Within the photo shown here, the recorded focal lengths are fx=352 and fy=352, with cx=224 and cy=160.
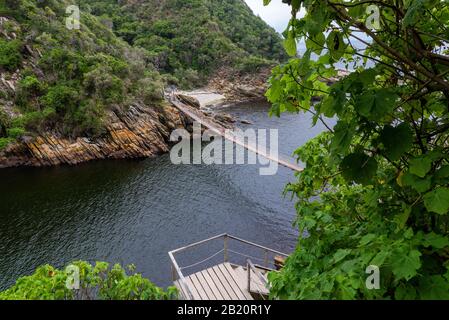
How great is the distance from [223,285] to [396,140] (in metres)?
8.45

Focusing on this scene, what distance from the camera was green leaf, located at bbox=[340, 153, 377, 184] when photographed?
204 centimetres

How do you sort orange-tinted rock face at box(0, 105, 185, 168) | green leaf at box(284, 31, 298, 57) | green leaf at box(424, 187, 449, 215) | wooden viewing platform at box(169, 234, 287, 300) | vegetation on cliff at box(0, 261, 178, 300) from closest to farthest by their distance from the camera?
green leaf at box(424, 187, 449, 215) → green leaf at box(284, 31, 298, 57) → vegetation on cliff at box(0, 261, 178, 300) → wooden viewing platform at box(169, 234, 287, 300) → orange-tinted rock face at box(0, 105, 185, 168)

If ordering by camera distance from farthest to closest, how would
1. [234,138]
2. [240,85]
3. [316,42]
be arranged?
[240,85], [234,138], [316,42]

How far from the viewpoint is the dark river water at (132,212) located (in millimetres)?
17312

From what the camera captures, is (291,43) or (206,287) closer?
(291,43)

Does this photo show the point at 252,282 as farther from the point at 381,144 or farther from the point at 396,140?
the point at 396,140

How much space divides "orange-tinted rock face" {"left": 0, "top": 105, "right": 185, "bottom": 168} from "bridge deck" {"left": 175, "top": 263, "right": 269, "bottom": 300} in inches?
927

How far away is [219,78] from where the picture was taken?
68500 millimetres

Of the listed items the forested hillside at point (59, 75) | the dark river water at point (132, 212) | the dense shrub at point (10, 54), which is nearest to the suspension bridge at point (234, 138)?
the dark river water at point (132, 212)

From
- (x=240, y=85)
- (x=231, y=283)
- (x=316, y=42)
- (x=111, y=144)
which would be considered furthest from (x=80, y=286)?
(x=240, y=85)

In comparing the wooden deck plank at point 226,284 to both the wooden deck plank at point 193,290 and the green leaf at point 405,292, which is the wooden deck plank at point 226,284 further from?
the green leaf at point 405,292

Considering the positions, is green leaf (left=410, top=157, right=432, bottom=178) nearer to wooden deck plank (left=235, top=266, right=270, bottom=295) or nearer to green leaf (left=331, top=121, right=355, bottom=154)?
green leaf (left=331, top=121, right=355, bottom=154)

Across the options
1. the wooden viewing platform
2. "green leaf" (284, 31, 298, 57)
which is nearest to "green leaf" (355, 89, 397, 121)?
"green leaf" (284, 31, 298, 57)

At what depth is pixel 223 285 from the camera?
9.55 meters
